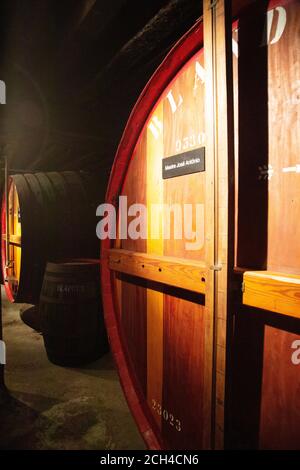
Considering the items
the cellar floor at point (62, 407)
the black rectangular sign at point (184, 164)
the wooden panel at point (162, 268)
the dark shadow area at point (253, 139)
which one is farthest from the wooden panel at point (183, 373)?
the cellar floor at point (62, 407)

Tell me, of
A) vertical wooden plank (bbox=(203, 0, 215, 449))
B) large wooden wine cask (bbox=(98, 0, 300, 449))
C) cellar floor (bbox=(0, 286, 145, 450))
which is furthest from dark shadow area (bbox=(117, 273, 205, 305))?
cellar floor (bbox=(0, 286, 145, 450))

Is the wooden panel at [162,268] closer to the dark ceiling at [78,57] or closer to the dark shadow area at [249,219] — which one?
the dark shadow area at [249,219]

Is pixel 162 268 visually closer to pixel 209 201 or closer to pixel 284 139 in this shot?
pixel 209 201

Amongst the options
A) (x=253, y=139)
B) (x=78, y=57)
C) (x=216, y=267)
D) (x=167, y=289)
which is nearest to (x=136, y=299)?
(x=167, y=289)

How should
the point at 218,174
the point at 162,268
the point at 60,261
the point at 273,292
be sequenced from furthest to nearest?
the point at 60,261 < the point at 162,268 < the point at 218,174 < the point at 273,292

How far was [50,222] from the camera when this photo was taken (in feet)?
13.8

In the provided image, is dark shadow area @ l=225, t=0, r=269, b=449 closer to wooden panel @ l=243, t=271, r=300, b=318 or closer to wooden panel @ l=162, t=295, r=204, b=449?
wooden panel @ l=243, t=271, r=300, b=318

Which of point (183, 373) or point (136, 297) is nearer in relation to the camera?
point (183, 373)

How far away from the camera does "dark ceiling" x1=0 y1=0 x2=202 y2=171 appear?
247cm

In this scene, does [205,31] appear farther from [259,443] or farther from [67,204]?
[67,204]

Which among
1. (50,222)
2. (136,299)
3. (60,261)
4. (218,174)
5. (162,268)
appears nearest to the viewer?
(218,174)

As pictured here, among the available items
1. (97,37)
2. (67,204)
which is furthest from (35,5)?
(67,204)

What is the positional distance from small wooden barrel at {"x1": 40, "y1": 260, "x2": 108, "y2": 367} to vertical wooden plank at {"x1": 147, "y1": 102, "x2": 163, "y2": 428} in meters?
1.81

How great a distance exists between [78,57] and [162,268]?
100 inches
